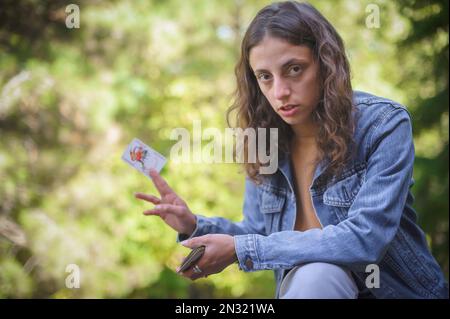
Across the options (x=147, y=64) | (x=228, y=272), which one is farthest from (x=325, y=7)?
(x=228, y=272)

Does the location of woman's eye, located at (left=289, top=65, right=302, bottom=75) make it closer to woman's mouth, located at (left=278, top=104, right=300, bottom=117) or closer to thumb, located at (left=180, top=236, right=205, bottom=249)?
woman's mouth, located at (left=278, top=104, right=300, bottom=117)

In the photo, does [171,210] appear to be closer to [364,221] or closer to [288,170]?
[288,170]

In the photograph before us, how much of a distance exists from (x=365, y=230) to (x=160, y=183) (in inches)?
31.5

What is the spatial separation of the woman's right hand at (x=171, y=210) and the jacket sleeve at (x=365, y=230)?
38 centimetres

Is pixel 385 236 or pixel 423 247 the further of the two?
pixel 423 247

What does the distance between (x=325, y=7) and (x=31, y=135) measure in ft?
12.7

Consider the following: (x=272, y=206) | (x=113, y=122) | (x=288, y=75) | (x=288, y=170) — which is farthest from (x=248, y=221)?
(x=113, y=122)

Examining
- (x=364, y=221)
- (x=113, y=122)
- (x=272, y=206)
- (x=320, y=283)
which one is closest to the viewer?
(x=320, y=283)

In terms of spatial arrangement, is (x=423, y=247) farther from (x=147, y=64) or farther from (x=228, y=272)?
(x=147, y=64)

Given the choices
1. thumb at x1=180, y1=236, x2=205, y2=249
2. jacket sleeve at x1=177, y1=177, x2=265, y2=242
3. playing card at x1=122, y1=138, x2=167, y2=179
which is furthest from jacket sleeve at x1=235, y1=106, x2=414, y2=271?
playing card at x1=122, y1=138, x2=167, y2=179

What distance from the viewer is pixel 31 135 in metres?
5.14

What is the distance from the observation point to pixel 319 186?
6.07ft

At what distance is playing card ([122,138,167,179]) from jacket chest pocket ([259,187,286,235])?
422 mm
